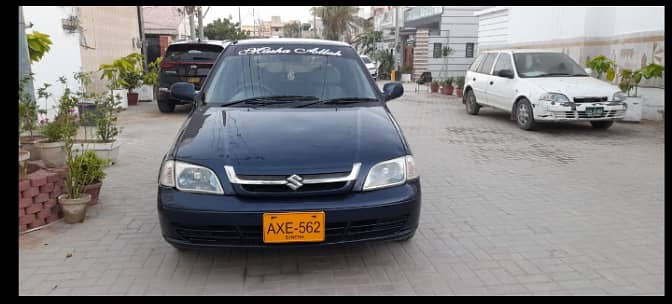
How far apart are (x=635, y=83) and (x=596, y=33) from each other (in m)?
2.73

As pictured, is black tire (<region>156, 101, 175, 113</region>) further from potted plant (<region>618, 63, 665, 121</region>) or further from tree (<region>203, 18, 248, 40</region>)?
tree (<region>203, 18, 248, 40</region>)

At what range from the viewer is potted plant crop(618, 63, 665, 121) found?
952cm

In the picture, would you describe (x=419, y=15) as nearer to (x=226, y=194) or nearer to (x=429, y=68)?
(x=429, y=68)

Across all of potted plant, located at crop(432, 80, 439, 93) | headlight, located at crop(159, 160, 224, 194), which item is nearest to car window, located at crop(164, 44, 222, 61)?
headlight, located at crop(159, 160, 224, 194)

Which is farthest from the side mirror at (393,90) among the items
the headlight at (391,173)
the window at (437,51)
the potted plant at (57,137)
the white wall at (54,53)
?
the window at (437,51)

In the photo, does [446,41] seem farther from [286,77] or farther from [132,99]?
[286,77]

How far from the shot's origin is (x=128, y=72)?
1245cm

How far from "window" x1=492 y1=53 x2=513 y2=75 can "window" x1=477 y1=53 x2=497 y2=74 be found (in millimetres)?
295

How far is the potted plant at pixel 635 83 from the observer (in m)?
9.52

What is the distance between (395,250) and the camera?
12.0 feet

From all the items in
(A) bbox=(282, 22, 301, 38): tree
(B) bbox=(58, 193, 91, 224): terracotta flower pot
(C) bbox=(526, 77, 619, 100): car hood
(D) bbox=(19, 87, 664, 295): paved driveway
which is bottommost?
(D) bbox=(19, 87, 664, 295): paved driveway

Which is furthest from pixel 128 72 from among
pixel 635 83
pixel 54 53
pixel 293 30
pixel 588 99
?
pixel 293 30
